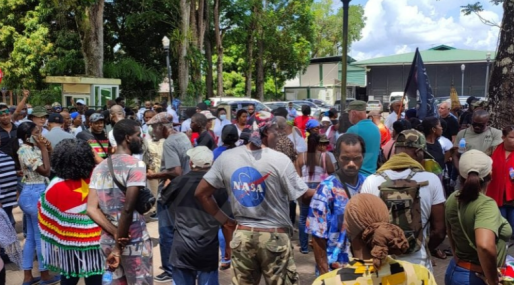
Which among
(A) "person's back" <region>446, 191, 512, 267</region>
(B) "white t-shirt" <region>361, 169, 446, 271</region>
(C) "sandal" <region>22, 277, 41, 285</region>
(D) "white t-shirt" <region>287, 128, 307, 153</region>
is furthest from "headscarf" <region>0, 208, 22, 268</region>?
(D) "white t-shirt" <region>287, 128, 307, 153</region>

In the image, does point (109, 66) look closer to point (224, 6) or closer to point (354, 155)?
point (224, 6)

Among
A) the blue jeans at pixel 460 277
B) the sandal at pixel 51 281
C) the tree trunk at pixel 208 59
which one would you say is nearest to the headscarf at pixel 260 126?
the blue jeans at pixel 460 277

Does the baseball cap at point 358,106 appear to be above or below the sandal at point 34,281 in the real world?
above

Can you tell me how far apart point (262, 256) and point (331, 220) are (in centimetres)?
56

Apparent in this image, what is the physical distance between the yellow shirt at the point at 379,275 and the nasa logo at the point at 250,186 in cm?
148

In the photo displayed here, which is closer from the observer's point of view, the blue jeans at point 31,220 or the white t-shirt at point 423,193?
the white t-shirt at point 423,193

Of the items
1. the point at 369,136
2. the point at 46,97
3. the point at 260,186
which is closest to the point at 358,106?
the point at 369,136

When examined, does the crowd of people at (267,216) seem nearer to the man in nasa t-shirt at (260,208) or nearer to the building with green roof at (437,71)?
the man in nasa t-shirt at (260,208)

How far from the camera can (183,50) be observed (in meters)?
24.6

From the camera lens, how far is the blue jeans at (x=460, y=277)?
9.65ft

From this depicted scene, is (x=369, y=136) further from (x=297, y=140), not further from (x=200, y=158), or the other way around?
(x=200, y=158)

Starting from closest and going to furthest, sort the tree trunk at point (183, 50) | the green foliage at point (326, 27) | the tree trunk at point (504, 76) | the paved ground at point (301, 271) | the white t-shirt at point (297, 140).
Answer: the paved ground at point (301, 271) < the white t-shirt at point (297, 140) < the tree trunk at point (504, 76) < the tree trunk at point (183, 50) < the green foliage at point (326, 27)

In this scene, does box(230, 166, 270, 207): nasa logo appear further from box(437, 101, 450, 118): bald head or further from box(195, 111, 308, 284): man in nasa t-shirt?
box(437, 101, 450, 118): bald head

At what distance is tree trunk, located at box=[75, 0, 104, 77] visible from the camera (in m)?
20.4
